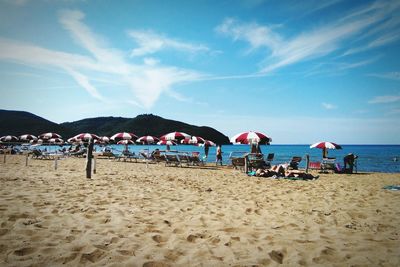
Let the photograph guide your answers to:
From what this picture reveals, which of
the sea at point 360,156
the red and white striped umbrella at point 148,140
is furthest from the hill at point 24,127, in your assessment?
the red and white striped umbrella at point 148,140

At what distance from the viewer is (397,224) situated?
495cm

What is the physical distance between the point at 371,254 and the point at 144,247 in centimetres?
299

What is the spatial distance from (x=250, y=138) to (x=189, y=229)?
11.3 meters

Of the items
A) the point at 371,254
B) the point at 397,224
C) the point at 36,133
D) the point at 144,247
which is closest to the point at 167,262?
the point at 144,247

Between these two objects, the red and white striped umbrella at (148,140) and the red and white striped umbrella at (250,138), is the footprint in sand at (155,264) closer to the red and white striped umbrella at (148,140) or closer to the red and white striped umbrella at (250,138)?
the red and white striped umbrella at (250,138)

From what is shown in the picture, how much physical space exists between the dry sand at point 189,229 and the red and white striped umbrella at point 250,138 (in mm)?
7884

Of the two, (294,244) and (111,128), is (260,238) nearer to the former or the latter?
(294,244)

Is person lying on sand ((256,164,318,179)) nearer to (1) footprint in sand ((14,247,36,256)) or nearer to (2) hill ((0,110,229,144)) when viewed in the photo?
(1) footprint in sand ((14,247,36,256))

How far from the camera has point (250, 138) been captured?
597 inches

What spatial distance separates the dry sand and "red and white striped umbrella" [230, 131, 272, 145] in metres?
7.88

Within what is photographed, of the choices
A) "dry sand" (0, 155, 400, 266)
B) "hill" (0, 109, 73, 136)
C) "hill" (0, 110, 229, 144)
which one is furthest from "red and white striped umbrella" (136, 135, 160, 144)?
"hill" (0, 110, 229, 144)

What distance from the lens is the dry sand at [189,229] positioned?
10.7 ft

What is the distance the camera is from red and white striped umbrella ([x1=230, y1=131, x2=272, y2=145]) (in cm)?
1504

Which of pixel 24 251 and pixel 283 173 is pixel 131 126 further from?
pixel 24 251
